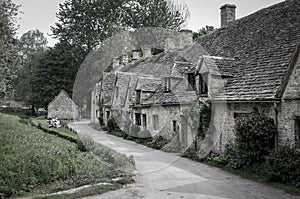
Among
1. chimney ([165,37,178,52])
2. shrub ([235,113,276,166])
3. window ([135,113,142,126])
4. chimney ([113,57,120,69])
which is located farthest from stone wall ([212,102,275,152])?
chimney ([113,57,120,69])

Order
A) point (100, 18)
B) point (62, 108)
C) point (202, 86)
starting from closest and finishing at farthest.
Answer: point (202, 86), point (62, 108), point (100, 18)

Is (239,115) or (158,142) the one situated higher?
(239,115)

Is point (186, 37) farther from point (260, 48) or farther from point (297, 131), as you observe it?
point (297, 131)

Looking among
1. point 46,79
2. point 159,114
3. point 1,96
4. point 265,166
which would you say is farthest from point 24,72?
point 265,166

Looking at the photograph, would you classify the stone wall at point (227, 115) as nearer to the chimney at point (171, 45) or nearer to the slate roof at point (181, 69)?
the slate roof at point (181, 69)

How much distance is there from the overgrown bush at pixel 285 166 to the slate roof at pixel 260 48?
232cm

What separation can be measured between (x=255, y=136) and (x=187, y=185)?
12.1 feet

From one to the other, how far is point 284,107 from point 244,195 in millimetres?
4163

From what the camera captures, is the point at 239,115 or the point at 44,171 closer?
the point at 44,171

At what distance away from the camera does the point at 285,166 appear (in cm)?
1101

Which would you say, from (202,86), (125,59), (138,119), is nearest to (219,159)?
(202,86)

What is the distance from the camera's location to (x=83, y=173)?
12.5 metres

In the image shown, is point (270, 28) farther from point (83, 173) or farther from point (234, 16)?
point (83, 173)

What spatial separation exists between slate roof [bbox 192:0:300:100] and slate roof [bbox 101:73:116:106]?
17405mm
